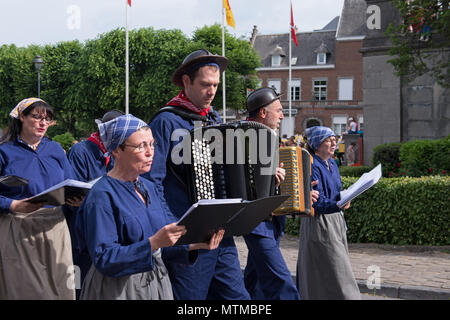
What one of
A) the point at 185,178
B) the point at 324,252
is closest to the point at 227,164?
the point at 185,178

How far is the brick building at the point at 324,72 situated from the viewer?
183 ft

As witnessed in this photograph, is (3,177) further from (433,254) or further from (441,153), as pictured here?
(441,153)

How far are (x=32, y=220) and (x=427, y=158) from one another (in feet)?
34.5

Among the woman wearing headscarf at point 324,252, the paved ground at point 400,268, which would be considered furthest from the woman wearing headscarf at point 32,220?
the paved ground at point 400,268

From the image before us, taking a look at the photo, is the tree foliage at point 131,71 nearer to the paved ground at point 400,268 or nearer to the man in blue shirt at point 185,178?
the paved ground at point 400,268

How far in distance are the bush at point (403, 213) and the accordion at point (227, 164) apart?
6.17 metres

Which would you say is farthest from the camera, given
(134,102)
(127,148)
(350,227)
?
(134,102)

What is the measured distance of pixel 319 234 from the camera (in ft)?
18.3

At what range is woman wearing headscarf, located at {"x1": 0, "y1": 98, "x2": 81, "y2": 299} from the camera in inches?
189

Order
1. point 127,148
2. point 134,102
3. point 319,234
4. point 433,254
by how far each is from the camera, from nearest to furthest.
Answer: point 127,148 → point 319,234 → point 433,254 → point 134,102

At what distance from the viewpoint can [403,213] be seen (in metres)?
9.55

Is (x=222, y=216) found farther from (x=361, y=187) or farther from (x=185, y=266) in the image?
(x=361, y=187)
